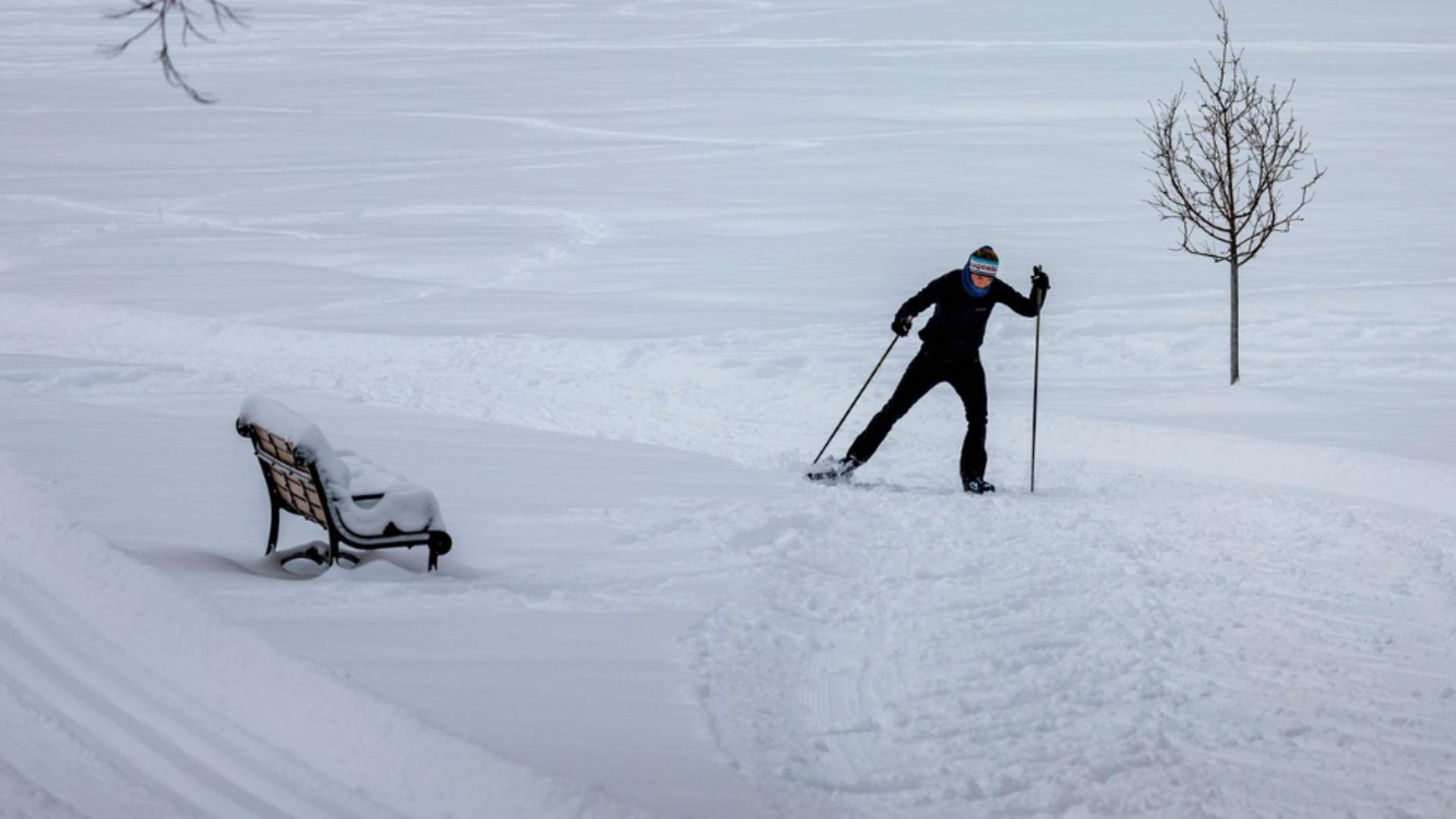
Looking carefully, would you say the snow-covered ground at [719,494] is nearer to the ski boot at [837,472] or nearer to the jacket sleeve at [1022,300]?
the ski boot at [837,472]

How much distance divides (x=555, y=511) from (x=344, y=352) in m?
7.16

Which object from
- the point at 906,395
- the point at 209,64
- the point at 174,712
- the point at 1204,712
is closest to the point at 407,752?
the point at 174,712

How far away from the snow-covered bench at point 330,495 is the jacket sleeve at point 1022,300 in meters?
4.52

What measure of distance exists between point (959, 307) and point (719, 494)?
2.14 metres

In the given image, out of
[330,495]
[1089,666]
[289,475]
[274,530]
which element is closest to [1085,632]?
[1089,666]

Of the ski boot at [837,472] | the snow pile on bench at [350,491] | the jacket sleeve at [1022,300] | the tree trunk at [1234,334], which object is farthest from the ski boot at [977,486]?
the snow pile on bench at [350,491]

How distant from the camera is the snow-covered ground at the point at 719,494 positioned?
5434mm

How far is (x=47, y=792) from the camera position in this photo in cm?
493

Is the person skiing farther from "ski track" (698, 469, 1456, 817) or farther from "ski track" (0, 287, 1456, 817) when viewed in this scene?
"ski track" (698, 469, 1456, 817)

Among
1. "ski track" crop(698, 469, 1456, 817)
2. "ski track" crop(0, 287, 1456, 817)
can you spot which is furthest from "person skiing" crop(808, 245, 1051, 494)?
"ski track" crop(698, 469, 1456, 817)

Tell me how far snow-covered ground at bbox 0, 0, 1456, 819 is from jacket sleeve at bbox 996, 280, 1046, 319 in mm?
1308

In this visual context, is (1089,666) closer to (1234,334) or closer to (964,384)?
(964,384)

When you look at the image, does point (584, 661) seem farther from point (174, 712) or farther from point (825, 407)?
point (825, 407)

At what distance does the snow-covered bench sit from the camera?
693 cm
